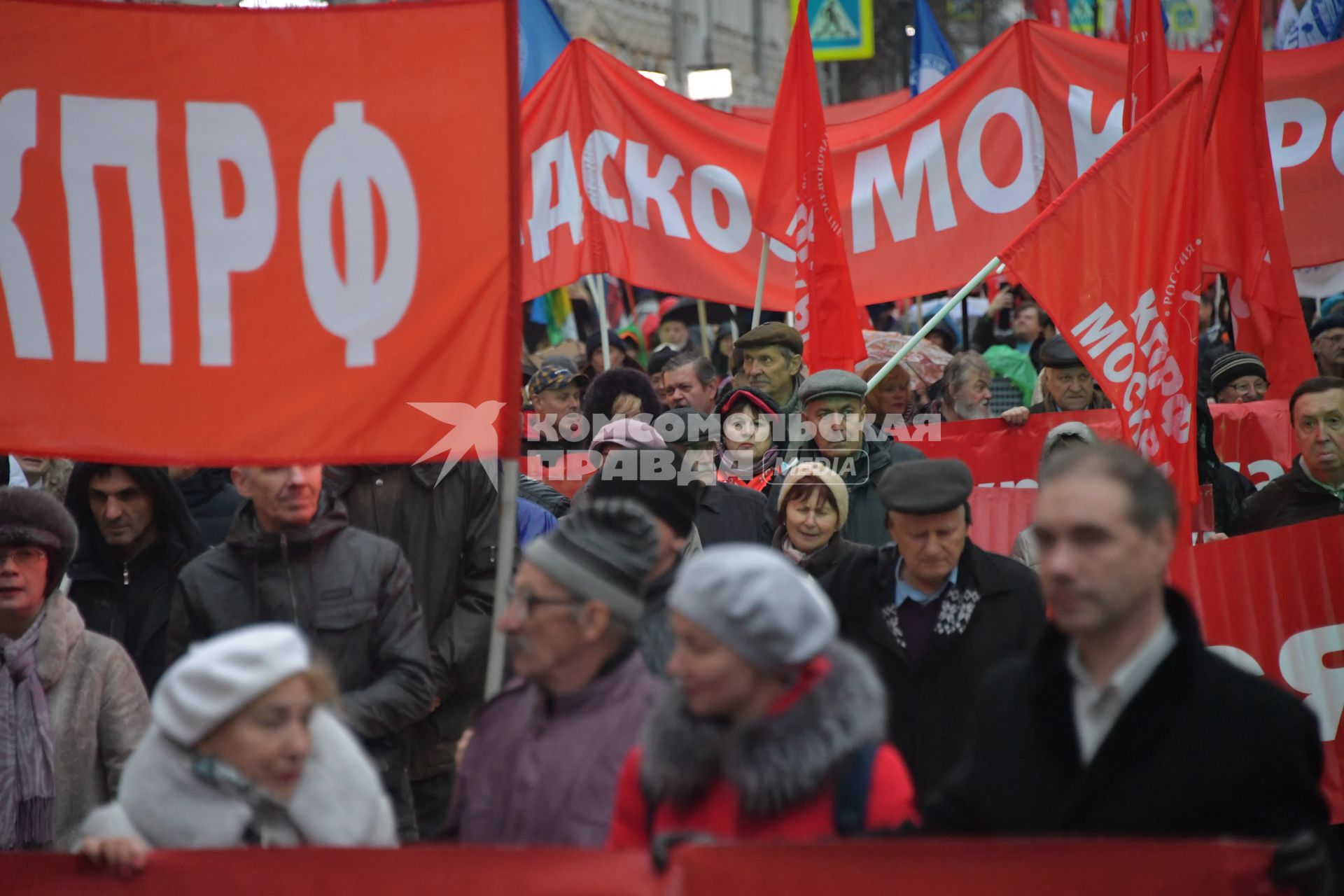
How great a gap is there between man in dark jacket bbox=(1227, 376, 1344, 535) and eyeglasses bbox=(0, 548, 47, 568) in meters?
4.27

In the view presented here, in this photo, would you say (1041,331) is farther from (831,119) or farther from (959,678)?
(959,678)

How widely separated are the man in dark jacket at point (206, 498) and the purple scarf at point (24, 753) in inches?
69.9

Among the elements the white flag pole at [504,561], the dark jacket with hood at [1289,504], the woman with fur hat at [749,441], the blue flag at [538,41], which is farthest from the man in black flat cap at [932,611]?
the blue flag at [538,41]

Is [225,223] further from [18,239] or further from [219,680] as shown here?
[219,680]

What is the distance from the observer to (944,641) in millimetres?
4051

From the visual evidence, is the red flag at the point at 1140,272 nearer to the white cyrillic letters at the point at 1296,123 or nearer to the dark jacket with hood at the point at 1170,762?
the dark jacket with hood at the point at 1170,762

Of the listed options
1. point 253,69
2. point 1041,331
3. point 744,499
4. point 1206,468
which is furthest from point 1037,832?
point 1041,331

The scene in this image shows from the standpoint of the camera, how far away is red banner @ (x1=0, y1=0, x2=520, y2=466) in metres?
3.86

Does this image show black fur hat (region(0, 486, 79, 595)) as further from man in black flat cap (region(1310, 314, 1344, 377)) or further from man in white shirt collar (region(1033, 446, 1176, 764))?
man in black flat cap (region(1310, 314, 1344, 377))

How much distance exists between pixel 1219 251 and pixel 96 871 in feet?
19.9

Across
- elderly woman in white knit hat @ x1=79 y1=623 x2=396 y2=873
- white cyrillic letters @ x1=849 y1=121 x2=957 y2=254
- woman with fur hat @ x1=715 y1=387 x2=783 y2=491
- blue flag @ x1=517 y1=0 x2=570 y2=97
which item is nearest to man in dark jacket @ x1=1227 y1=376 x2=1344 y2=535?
woman with fur hat @ x1=715 y1=387 x2=783 y2=491

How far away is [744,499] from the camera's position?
593 cm

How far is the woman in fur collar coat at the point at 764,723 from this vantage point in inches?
102

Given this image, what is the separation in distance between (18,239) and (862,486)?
10.2ft
